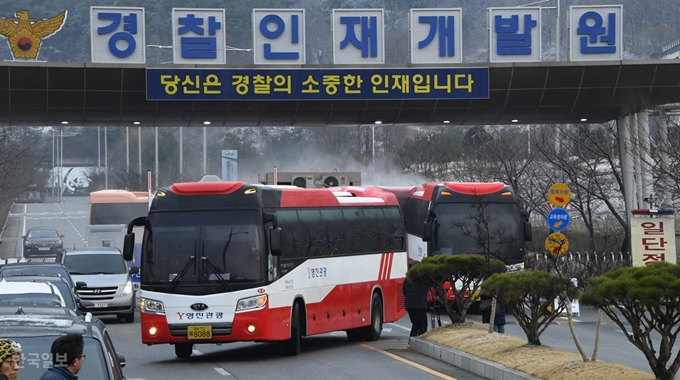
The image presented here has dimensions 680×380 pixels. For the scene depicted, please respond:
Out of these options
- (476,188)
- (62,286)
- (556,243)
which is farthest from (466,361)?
(476,188)

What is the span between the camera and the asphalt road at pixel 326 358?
17.7m

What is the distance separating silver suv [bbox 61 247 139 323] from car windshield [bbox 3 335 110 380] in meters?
20.8

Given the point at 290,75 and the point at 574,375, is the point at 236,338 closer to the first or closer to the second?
the point at 574,375

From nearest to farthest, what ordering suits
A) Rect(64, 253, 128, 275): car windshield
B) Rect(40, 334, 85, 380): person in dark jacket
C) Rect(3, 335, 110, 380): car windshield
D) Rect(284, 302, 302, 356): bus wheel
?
1. Rect(40, 334, 85, 380): person in dark jacket
2. Rect(3, 335, 110, 380): car windshield
3. Rect(284, 302, 302, 356): bus wheel
4. Rect(64, 253, 128, 275): car windshield

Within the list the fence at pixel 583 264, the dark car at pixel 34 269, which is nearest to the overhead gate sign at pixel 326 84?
the fence at pixel 583 264

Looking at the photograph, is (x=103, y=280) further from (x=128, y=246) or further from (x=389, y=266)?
(x=128, y=246)

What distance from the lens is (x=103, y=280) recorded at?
98.0 ft

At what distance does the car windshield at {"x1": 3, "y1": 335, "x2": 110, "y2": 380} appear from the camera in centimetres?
827

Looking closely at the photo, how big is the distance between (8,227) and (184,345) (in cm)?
7528

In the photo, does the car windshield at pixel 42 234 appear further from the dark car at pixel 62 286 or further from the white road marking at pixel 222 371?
the white road marking at pixel 222 371

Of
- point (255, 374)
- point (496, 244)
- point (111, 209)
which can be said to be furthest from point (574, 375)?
point (111, 209)

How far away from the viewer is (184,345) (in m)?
20.7

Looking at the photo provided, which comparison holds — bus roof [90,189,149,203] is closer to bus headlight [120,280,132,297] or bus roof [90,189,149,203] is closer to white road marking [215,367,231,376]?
bus headlight [120,280,132,297]

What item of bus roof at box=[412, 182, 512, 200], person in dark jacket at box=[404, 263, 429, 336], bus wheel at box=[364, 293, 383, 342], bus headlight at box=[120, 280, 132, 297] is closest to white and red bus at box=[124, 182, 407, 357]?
person in dark jacket at box=[404, 263, 429, 336]
